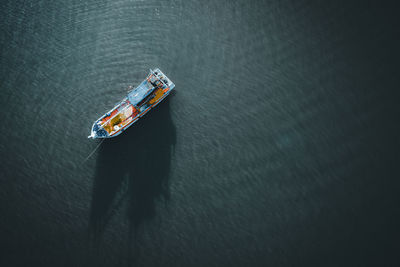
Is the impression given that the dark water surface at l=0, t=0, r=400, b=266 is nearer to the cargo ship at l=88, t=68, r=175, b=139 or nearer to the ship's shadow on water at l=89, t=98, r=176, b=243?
the ship's shadow on water at l=89, t=98, r=176, b=243

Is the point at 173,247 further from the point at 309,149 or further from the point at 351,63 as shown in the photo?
the point at 351,63

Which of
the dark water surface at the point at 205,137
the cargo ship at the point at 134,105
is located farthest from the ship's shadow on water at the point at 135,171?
the cargo ship at the point at 134,105

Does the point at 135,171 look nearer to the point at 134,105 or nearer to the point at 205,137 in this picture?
the point at 134,105

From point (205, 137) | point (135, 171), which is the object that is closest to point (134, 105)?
point (135, 171)

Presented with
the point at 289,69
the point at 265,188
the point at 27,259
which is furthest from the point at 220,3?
the point at 27,259

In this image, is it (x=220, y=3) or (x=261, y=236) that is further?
(x=220, y=3)

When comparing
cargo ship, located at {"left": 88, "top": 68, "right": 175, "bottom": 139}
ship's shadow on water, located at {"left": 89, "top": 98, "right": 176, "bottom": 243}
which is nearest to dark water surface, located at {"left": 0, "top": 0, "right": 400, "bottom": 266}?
ship's shadow on water, located at {"left": 89, "top": 98, "right": 176, "bottom": 243}

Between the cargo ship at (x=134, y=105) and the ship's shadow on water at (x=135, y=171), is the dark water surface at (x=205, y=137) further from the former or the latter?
the cargo ship at (x=134, y=105)
